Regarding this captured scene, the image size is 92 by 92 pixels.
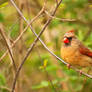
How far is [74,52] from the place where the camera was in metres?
4.14

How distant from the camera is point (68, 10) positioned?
5.84 metres

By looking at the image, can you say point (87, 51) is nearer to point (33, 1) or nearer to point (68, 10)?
point (68, 10)

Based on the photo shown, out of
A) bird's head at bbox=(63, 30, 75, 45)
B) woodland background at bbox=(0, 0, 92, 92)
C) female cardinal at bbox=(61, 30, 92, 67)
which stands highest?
bird's head at bbox=(63, 30, 75, 45)

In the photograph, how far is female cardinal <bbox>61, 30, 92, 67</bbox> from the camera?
13.3 feet

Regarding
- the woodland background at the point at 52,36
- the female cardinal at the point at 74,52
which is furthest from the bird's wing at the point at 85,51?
the woodland background at the point at 52,36

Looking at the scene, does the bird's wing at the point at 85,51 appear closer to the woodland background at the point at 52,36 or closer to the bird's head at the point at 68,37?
the bird's head at the point at 68,37

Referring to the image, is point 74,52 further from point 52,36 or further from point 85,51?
point 52,36

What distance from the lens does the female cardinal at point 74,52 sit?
13.3 feet

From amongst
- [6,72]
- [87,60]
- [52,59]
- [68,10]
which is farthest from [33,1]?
[87,60]

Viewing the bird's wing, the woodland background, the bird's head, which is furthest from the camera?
the woodland background

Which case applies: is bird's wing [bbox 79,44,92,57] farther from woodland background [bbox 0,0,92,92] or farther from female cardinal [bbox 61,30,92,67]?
woodland background [bbox 0,0,92,92]

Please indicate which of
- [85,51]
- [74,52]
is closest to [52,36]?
[85,51]

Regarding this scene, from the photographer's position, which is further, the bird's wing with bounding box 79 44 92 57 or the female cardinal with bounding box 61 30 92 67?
the bird's wing with bounding box 79 44 92 57

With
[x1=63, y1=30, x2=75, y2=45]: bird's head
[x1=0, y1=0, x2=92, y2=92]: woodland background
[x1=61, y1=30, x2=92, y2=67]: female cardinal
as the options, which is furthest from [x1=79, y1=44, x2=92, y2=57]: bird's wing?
[x1=0, y1=0, x2=92, y2=92]: woodland background
